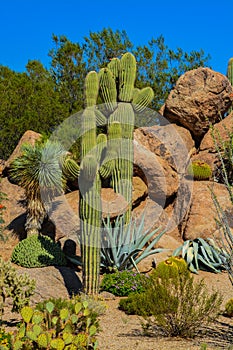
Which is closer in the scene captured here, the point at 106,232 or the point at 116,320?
the point at 116,320

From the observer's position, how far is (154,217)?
12.0m

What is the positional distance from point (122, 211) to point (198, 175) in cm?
383

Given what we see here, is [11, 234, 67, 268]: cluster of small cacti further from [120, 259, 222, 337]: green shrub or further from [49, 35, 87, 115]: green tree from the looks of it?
[49, 35, 87, 115]: green tree

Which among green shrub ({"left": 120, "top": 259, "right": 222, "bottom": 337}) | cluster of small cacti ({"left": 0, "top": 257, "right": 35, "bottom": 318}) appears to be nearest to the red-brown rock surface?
green shrub ({"left": 120, "top": 259, "right": 222, "bottom": 337})

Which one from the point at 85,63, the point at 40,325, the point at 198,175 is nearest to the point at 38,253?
the point at 40,325

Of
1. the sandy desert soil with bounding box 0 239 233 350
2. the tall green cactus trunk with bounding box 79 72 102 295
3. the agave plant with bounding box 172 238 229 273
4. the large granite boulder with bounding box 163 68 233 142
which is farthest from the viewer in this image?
the large granite boulder with bounding box 163 68 233 142

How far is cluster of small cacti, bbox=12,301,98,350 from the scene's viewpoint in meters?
4.50

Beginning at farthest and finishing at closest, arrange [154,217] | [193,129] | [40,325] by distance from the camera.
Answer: [193,129] → [154,217] → [40,325]

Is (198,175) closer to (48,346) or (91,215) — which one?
(91,215)

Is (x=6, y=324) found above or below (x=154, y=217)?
below

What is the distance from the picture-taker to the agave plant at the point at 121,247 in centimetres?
929

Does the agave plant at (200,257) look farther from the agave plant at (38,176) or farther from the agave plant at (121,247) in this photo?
the agave plant at (38,176)

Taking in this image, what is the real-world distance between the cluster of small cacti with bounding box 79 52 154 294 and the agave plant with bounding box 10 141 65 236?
1.20m

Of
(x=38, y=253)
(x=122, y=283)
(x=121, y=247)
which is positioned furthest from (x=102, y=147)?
(x=38, y=253)
